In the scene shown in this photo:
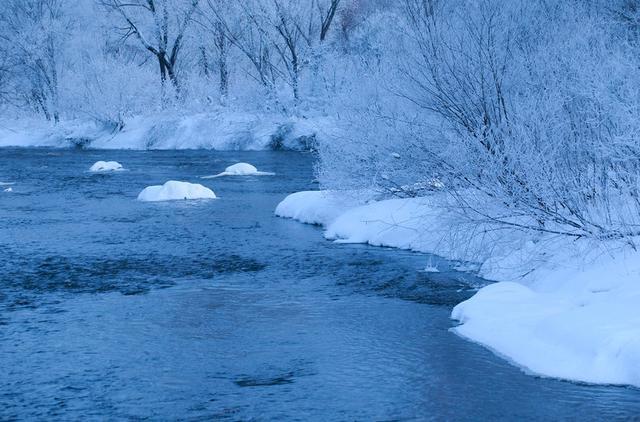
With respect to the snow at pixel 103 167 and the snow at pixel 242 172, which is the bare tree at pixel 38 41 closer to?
the snow at pixel 103 167

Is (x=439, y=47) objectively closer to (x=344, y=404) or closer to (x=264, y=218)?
(x=264, y=218)

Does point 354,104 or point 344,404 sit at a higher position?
point 354,104

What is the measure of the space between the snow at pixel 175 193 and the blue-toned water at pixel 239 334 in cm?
390

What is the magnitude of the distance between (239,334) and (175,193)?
13860 millimetres

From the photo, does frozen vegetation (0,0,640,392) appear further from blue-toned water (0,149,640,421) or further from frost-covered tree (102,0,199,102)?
frost-covered tree (102,0,199,102)

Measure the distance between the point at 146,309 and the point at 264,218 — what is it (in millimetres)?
8495

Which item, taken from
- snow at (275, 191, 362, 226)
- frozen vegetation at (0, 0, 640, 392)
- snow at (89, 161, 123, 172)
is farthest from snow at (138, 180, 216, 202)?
snow at (89, 161, 123, 172)

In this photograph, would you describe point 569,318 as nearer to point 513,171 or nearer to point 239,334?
point 513,171

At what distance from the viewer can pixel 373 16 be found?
49938 mm

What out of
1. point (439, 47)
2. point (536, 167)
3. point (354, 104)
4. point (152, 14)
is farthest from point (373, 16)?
point (536, 167)

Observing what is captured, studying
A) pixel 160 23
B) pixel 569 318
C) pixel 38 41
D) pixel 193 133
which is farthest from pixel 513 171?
pixel 38 41

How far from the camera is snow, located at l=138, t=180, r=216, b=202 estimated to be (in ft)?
78.2

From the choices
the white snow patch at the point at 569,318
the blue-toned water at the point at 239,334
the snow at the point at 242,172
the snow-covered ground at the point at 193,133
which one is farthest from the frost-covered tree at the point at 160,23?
the white snow patch at the point at 569,318

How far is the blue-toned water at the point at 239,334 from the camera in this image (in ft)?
26.8
